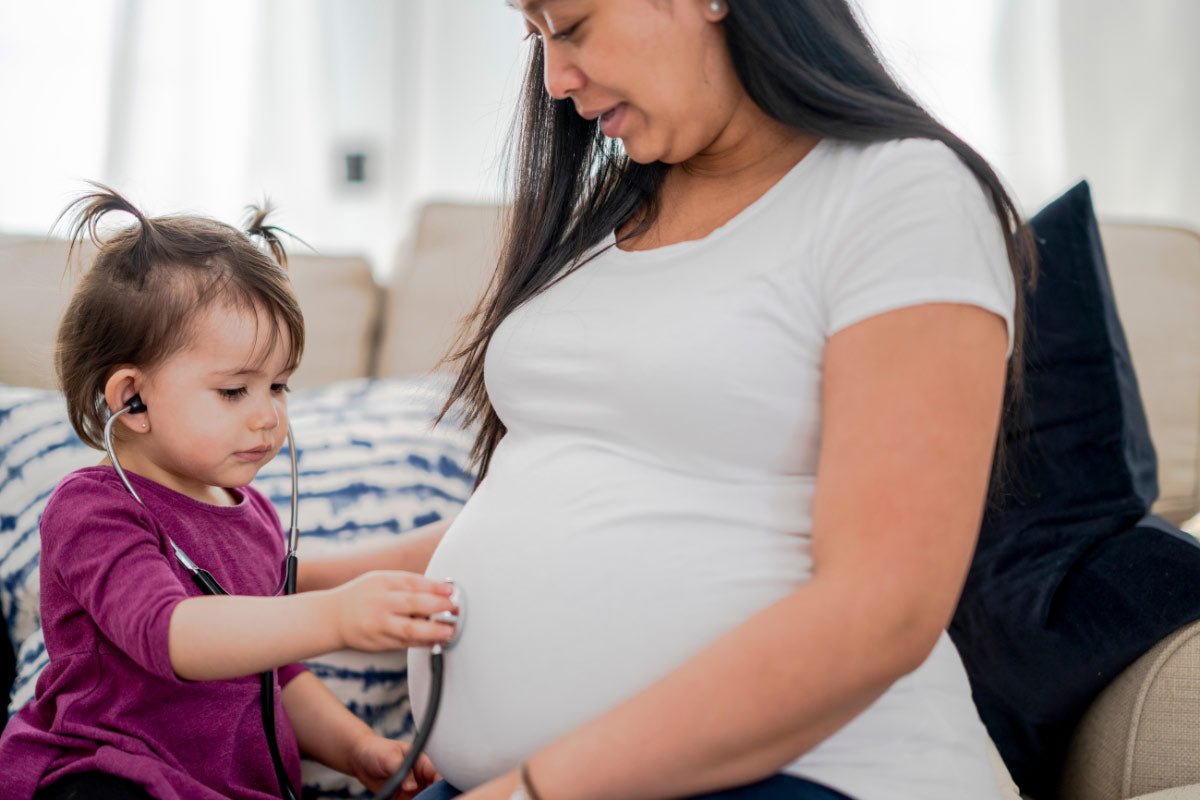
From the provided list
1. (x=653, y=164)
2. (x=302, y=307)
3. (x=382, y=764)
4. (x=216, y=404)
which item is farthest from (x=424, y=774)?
(x=302, y=307)

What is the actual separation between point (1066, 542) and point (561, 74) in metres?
0.79

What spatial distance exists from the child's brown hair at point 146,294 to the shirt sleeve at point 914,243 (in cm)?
55

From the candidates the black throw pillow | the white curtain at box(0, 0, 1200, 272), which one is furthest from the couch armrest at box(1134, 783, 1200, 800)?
A: the white curtain at box(0, 0, 1200, 272)

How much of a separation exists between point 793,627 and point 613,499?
0.21 meters

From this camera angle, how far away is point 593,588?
0.93 metres

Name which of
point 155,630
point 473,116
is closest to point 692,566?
point 155,630

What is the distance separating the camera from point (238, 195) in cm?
293

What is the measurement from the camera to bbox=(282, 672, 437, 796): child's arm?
3.98 feet

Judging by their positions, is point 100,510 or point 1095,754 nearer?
point 100,510

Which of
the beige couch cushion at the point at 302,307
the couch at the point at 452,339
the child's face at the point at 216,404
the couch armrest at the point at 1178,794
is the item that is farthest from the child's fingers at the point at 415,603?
the beige couch cushion at the point at 302,307

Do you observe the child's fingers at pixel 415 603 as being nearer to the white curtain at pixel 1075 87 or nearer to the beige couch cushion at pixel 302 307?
the beige couch cushion at pixel 302 307

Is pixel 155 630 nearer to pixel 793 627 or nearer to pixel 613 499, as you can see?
pixel 613 499

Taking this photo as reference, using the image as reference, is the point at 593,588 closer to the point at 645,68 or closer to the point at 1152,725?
the point at 645,68

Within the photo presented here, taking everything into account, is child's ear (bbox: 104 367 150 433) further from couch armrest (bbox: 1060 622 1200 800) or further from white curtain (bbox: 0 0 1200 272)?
white curtain (bbox: 0 0 1200 272)
